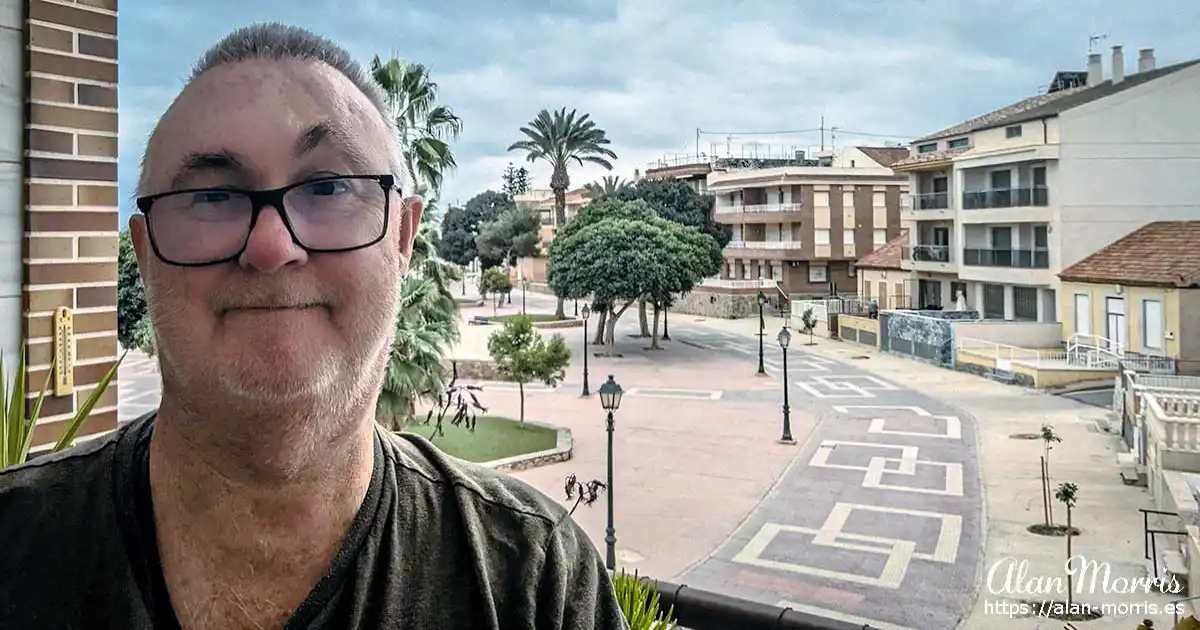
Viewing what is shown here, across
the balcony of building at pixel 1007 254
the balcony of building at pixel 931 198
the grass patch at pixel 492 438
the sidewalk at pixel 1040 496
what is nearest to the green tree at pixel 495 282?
the balcony of building at pixel 931 198

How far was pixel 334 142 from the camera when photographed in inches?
21.3

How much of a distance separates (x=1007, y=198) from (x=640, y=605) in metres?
14.6

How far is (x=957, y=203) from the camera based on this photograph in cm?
1546

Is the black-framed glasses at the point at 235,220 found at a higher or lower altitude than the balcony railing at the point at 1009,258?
lower

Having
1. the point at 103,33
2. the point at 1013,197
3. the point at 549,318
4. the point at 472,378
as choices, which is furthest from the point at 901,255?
the point at 103,33

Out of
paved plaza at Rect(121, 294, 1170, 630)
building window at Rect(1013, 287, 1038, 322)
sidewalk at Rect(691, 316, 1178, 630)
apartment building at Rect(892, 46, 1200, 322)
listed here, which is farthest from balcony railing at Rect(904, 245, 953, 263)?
sidewalk at Rect(691, 316, 1178, 630)

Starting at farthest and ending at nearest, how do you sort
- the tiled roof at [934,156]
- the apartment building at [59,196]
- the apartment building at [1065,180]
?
the tiled roof at [934,156] → the apartment building at [1065,180] → the apartment building at [59,196]

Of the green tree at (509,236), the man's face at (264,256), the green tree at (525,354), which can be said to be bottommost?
the green tree at (525,354)

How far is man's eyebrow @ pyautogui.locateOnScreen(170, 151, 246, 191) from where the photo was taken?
0.52 meters

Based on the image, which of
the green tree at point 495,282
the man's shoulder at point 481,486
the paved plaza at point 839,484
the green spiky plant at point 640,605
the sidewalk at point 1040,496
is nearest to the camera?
the man's shoulder at point 481,486

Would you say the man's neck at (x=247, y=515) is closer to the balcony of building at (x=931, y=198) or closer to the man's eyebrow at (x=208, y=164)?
the man's eyebrow at (x=208, y=164)

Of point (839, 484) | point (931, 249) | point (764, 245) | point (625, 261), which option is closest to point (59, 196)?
point (839, 484)

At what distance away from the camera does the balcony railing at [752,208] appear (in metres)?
22.6

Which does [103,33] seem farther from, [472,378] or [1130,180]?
[1130,180]
